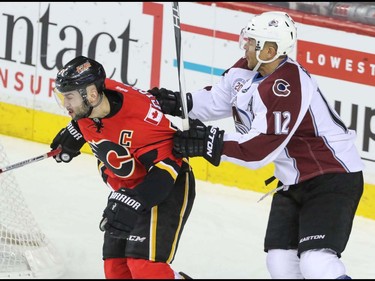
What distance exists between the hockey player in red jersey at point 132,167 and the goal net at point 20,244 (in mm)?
807

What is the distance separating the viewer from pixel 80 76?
472 centimetres

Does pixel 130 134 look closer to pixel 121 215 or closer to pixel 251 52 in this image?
pixel 121 215

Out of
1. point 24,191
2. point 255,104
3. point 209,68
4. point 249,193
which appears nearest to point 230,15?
point 209,68

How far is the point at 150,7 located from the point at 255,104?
2.31m

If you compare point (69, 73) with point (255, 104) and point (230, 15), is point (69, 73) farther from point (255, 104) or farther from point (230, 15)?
point (230, 15)

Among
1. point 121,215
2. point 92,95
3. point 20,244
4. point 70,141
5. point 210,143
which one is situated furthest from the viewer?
point 20,244

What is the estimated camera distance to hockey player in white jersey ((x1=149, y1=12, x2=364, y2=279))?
480 cm

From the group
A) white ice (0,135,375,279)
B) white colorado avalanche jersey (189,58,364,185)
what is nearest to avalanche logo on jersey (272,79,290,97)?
white colorado avalanche jersey (189,58,364,185)

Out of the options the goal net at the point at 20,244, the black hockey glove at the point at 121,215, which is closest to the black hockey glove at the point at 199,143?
the black hockey glove at the point at 121,215

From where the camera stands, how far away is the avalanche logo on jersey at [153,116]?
15.8ft

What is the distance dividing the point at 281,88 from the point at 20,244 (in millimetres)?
1514

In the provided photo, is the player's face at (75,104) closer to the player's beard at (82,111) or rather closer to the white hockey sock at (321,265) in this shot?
the player's beard at (82,111)

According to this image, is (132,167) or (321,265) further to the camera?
(132,167)

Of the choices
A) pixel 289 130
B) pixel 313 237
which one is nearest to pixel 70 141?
pixel 289 130
